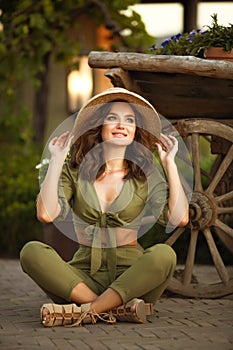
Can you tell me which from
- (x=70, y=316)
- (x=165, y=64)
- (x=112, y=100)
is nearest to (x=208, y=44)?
(x=165, y=64)

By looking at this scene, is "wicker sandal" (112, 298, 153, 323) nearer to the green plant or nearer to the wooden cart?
the wooden cart

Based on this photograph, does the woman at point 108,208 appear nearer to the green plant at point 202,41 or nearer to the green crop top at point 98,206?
the green crop top at point 98,206

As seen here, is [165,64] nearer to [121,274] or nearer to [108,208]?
[108,208]

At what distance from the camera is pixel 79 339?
484cm

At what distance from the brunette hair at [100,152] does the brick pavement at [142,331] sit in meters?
0.84

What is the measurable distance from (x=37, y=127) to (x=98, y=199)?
834 centimetres

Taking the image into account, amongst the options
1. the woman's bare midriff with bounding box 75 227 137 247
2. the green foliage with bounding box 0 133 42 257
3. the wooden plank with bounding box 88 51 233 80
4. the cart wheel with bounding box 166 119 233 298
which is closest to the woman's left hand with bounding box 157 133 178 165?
the woman's bare midriff with bounding box 75 227 137 247

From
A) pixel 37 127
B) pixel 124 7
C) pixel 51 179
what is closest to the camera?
pixel 51 179

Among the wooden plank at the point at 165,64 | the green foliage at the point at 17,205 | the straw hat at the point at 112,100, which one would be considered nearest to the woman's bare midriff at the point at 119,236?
the straw hat at the point at 112,100

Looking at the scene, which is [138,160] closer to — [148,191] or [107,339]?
[148,191]

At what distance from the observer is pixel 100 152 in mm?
5707

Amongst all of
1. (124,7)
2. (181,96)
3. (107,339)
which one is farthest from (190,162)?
(124,7)

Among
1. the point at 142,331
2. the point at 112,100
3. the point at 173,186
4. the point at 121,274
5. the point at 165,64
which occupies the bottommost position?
the point at 142,331

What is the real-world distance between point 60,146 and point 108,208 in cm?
48
